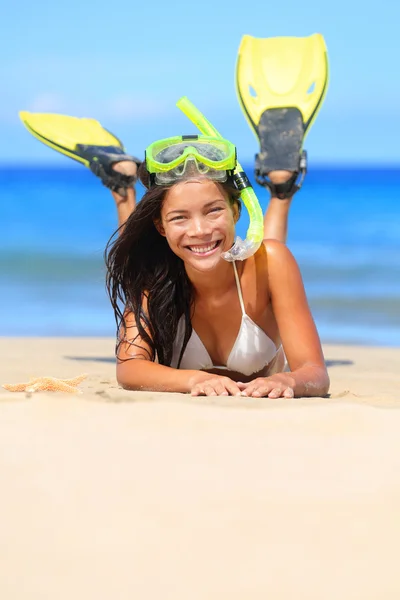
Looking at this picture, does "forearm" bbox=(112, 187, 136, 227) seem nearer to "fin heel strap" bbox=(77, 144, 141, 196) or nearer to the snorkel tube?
"fin heel strap" bbox=(77, 144, 141, 196)

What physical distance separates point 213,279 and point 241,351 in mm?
322

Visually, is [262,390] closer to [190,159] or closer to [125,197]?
[190,159]

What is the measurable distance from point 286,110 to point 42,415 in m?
3.86

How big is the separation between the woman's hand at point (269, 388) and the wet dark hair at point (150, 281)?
0.68 meters

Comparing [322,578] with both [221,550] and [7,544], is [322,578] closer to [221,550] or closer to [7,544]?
[221,550]

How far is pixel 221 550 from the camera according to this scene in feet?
6.13

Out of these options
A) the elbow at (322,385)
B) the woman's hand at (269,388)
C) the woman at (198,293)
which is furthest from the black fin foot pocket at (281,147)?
the woman's hand at (269,388)

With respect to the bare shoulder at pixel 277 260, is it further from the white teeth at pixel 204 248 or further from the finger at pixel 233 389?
the finger at pixel 233 389

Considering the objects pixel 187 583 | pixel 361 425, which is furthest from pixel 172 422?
pixel 187 583

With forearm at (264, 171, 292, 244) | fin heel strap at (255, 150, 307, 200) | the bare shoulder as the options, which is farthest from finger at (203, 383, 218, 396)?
fin heel strap at (255, 150, 307, 200)

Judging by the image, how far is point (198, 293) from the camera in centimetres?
382

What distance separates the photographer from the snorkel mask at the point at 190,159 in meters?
3.54

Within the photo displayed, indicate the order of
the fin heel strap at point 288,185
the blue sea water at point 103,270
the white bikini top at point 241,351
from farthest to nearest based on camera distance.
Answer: the blue sea water at point 103,270 → the fin heel strap at point 288,185 → the white bikini top at point 241,351

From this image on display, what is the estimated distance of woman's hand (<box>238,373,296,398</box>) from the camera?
121 inches
